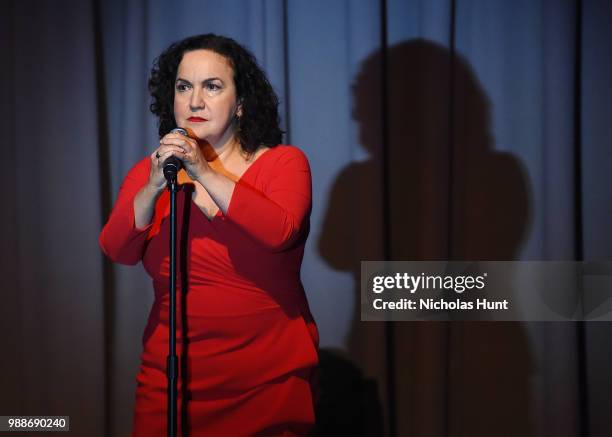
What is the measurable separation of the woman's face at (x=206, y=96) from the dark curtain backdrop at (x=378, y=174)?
1.04m

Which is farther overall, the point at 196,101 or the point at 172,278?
the point at 196,101

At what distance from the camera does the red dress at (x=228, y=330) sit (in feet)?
4.62

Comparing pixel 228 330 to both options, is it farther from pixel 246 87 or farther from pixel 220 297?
pixel 246 87

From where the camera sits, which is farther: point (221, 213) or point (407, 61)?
point (407, 61)

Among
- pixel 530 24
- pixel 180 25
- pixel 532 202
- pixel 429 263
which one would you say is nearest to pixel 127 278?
pixel 180 25

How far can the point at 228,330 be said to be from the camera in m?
1.42

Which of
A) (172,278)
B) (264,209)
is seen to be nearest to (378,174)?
(264,209)

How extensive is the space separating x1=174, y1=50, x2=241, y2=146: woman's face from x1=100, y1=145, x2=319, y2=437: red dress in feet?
0.46

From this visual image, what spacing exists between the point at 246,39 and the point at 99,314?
1.22m

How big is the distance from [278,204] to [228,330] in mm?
301

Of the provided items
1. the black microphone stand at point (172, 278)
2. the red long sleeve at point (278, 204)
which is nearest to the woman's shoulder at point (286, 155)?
the red long sleeve at point (278, 204)

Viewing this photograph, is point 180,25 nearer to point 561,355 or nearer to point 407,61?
point 407,61

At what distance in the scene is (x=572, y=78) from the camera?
2533mm

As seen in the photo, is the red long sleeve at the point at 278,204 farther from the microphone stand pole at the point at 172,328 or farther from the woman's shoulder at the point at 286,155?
the microphone stand pole at the point at 172,328
